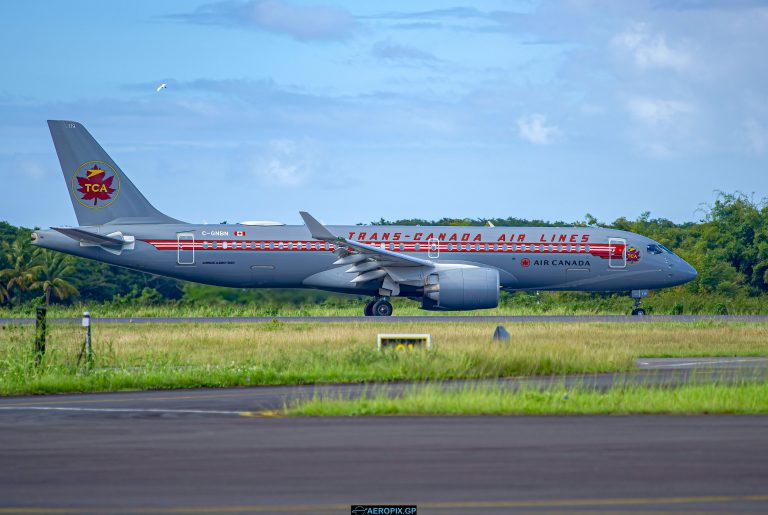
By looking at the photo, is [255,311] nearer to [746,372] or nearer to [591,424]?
[746,372]

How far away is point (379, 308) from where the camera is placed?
45.0 meters

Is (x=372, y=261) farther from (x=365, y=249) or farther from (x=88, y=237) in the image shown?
(x=88, y=237)

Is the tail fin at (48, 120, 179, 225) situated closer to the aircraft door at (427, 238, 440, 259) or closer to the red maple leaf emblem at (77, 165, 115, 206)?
the red maple leaf emblem at (77, 165, 115, 206)

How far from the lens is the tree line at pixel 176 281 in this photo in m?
50.6

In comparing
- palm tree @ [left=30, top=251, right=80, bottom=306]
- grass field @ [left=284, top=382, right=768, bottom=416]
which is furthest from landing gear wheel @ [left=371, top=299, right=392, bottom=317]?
grass field @ [left=284, top=382, right=768, bottom=416]

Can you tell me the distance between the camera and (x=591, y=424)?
48.2ft

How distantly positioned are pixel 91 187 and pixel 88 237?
2420mm

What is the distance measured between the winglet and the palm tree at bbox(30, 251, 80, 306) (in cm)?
1731

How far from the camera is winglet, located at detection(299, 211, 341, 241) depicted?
4144 cm

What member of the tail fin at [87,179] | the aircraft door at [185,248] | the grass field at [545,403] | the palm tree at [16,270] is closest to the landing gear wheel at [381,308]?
the aircraft door at [185,248]

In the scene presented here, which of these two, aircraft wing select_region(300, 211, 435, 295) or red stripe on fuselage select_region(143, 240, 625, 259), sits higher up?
red stripe on fuselage select_region(143, 240, 625, 259)

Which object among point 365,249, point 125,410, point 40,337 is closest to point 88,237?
point 365,249

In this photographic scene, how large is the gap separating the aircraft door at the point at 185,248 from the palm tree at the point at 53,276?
1238 cm

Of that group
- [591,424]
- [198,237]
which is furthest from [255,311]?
[591,424]
